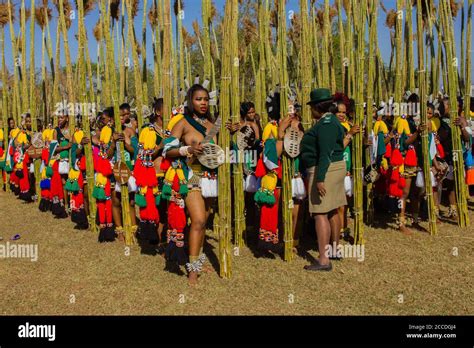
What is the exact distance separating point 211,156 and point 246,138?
1.36 metres

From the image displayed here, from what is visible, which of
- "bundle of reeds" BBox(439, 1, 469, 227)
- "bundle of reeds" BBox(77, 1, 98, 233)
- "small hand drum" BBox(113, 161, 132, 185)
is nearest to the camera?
"small hand drum" BBox(113, 161, 132, 185)

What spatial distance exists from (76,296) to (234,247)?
211cm

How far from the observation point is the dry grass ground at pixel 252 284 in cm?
429

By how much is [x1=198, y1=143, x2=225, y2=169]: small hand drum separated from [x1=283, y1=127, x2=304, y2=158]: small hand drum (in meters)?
0.90

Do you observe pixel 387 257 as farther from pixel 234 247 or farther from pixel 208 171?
pixel 208 171

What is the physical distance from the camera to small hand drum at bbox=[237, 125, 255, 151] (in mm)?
5797

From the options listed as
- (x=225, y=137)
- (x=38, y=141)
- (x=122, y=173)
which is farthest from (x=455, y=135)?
(x=38, y=141)

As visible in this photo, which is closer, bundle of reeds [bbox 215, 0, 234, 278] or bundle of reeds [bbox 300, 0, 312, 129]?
bundle of reeds [bbox 215, 0, 234, 278]

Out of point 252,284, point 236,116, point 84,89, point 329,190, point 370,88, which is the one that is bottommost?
point 252,284

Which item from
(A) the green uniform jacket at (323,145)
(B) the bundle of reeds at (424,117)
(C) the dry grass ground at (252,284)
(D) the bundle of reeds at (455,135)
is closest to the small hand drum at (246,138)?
(A) the green uniform jacket at (323,145)

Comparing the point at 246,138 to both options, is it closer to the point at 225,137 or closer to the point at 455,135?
the point at 225,137

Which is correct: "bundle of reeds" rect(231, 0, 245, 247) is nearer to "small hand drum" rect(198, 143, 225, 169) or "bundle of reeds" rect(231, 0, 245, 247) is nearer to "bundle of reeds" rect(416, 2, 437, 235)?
"small hand drum" rect(198, 143, 225, 169)

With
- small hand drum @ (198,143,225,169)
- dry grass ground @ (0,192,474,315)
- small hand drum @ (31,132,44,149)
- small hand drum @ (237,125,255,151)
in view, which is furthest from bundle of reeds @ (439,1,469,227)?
small hand drum @ (31,132,44,149)

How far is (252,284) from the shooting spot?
485 centimetres
